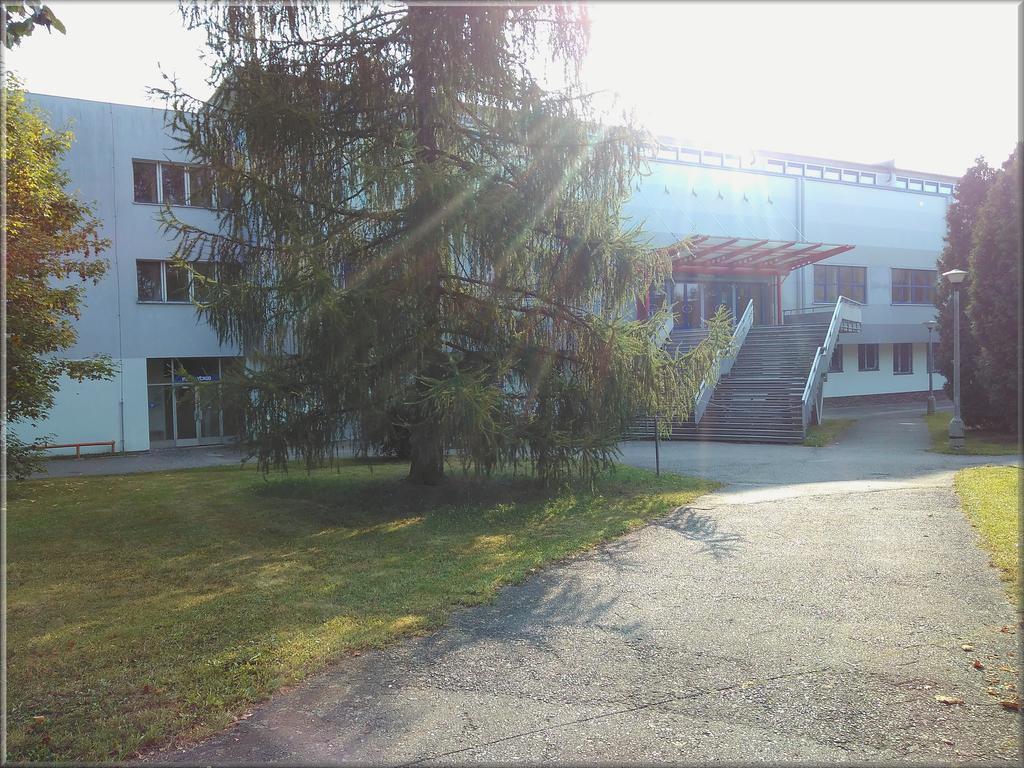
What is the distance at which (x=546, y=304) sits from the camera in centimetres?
1199

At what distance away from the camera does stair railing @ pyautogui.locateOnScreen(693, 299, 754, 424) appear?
42.2ft

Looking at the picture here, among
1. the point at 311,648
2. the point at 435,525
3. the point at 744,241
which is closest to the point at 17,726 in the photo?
the point at 311,648

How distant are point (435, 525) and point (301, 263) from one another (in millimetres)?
4057

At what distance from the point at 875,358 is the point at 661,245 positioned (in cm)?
1857

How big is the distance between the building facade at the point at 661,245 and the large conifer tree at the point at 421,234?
0.92 metres

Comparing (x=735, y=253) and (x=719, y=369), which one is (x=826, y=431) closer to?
(x=735, y=253)

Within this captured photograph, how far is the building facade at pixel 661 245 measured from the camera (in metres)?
24.4

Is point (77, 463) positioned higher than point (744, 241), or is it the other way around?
point (744, 241)

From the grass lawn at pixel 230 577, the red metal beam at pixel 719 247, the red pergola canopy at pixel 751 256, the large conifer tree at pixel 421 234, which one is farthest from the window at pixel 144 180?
the red metal beam at pixel 719 247

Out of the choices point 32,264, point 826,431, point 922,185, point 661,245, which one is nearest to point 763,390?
point 826,431

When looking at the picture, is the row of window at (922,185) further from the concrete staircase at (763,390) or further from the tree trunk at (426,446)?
the tree trunk at (426,446)

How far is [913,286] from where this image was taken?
41.2 metres

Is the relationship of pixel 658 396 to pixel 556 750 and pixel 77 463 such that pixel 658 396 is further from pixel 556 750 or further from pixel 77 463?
pixel 77 463

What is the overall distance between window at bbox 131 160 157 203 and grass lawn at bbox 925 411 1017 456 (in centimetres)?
2422
